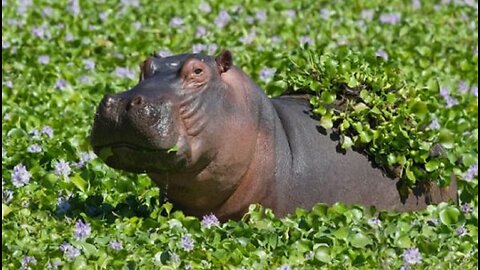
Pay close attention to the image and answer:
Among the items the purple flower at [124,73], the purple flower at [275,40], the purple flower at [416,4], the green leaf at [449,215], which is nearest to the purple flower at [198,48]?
the purple flower at [275,40]

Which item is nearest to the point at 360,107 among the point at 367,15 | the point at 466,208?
the point at 466,208

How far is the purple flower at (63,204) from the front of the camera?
670cm

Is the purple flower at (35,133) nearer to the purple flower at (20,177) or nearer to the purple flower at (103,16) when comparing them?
the purple flower at (20,177)

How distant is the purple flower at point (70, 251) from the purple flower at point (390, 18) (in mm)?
5672

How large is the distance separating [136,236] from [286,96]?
4.11 ft

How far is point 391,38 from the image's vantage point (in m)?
10.8

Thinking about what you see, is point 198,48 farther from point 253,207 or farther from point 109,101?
point 109,101

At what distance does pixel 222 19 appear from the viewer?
11.2 metres

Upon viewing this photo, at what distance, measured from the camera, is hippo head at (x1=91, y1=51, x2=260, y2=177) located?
5.99 metres

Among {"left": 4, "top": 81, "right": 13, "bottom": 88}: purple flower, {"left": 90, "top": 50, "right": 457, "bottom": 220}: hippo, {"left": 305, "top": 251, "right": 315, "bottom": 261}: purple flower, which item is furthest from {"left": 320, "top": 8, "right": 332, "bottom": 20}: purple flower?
{"left": 305, "top": 251, "right": 315, "bottom": 261}: purple flower

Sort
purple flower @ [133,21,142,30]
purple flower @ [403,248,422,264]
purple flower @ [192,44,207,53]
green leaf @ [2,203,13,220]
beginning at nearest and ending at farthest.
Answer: purple flower @ [403,248,422,264] < green leaf @ [2,203,13,220] < purple flower @ [192,44,207,53] < purple flower @ [133,21,142,30]

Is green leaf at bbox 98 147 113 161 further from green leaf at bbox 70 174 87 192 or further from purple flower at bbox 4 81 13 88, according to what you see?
purple flower at bbox 4 81 13 88

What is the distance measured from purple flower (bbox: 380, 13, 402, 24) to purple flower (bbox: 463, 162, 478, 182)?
12.0ft

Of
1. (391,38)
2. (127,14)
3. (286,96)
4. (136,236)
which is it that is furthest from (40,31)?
(136,236)
